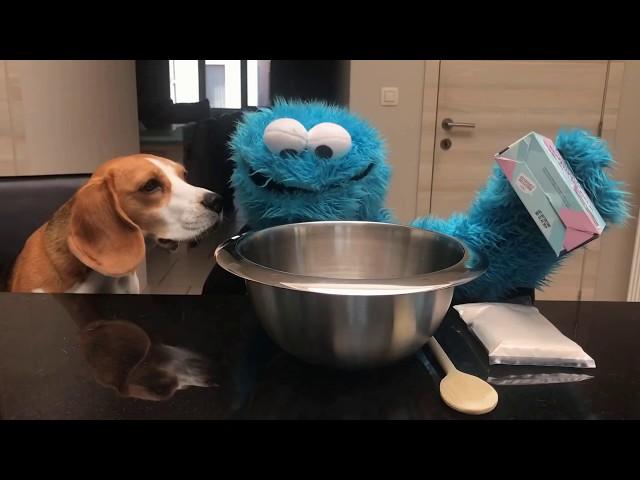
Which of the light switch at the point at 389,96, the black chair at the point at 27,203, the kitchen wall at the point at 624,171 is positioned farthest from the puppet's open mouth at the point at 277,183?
the kitchen wall at the point at 624,171

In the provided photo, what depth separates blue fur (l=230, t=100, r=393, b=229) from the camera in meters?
0.73

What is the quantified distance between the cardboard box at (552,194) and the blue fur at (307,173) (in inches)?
9.1

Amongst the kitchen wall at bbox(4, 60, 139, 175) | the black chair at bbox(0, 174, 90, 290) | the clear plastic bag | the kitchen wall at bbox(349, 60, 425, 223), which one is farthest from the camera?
the kitchen wall at bbox(349, 60, 425, 223)

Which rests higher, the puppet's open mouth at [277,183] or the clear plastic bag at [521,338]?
the puppet's open mouth at [277,183]

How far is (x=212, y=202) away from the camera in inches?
31.7

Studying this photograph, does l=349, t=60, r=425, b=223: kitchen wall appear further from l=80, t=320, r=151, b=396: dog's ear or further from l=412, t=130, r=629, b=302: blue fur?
l=80, t=320, r=151, b=396: dog's ear

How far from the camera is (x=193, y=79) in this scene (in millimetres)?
1850

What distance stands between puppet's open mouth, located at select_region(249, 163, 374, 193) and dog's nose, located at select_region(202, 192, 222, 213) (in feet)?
0.24

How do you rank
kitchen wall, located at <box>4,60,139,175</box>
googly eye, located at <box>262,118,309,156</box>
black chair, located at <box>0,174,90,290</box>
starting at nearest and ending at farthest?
googly eye, located at <box>262,118,309,156</box>, black chair, located at <box>0,174,90,290</box>, kitchen wall, located at <box>4,60,139,175</box>

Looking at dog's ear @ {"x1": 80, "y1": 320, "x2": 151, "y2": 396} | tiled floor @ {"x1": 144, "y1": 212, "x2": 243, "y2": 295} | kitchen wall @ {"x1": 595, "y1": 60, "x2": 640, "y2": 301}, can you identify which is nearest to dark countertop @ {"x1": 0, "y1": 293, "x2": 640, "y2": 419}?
dog's ear @ {"x1": 80, "y1": 320, "x2": 151, "y2": 396}

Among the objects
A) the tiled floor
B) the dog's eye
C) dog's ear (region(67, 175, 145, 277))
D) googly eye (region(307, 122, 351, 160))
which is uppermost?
googly eye (region(307, 122, 351, 160))

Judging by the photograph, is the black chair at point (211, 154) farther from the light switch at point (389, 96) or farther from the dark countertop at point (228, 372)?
the light switch at point (389, 96)

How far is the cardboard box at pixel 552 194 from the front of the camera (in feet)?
1.68
